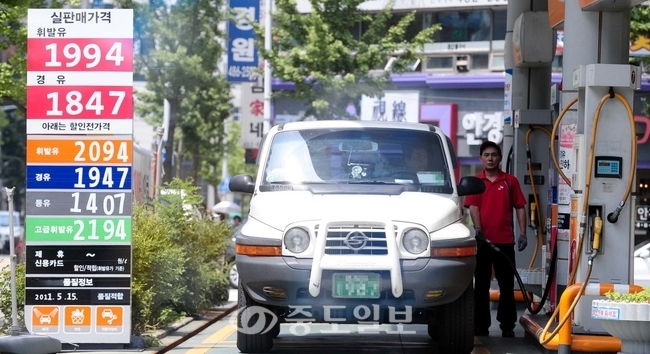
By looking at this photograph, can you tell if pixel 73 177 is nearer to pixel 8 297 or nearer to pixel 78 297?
pixel 78 297

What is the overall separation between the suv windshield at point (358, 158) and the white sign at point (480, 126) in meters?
28.3

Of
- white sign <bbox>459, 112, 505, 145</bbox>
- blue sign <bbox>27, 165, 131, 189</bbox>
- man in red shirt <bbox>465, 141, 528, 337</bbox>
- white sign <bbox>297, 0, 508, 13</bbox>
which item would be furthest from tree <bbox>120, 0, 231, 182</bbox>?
blue sign <bbox>27, 165, 131, 189</bbox>

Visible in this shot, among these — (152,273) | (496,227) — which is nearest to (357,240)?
(496,227)

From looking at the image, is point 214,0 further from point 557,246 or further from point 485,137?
point 557,246

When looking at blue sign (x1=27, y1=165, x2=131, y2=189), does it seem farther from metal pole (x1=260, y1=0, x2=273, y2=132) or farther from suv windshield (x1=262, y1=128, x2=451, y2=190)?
metal pole (x1=260, y1=0, x2=273, y2=132)

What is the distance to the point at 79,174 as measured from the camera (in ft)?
34.0

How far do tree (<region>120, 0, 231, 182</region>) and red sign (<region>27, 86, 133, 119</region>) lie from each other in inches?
815

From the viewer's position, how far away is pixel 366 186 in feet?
32.6

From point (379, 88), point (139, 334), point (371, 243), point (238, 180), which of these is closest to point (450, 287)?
point (371, 243)

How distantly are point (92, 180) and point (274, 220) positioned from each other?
6.43 ft

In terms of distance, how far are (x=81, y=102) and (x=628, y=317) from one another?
5.09 metres

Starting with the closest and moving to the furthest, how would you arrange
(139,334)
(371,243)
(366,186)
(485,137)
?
(371,243), (366,186), (139,334), (485,137)

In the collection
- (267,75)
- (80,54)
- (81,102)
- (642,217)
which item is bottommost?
(642,217)

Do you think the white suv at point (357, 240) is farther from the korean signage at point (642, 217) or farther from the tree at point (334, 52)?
the korean signage at point (642, 217)
